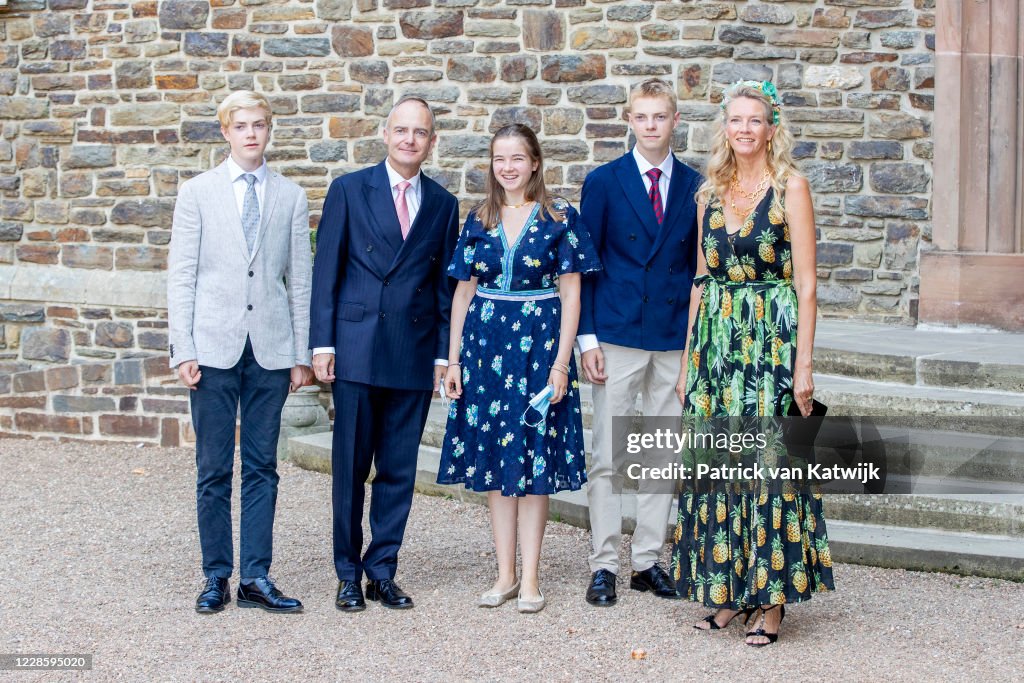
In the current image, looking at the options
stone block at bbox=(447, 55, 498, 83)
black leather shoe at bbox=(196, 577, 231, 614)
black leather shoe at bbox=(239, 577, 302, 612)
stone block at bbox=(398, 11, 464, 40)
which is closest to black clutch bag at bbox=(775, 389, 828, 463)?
black leather shoe at bbox=(239, 577, 302, 612)

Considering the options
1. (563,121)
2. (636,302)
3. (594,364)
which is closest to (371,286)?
(594,364)

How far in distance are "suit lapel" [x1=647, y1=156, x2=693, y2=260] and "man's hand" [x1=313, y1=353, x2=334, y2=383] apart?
4.09 ft

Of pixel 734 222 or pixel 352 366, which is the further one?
pixel 352 366

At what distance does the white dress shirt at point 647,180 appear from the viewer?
15.6 feet

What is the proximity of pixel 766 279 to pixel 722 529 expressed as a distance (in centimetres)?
85

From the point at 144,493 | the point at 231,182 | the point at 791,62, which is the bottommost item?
the point at 144,493

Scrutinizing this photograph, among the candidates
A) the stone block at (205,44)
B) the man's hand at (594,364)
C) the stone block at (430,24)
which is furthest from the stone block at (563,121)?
the man's hand at (594,364)

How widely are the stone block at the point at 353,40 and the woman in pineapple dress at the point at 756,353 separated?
501cm

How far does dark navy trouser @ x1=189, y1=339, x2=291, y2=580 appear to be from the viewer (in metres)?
4.56

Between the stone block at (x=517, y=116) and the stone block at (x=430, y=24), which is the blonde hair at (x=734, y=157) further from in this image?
the stone block at (x=430, y=24)

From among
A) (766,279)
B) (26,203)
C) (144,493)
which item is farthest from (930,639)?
(26,203)

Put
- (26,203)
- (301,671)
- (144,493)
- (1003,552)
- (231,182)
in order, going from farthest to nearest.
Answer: (26,203)
(144,493)
(1003,552)
(231,182)
(301,671)

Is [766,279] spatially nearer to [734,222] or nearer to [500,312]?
[734,222]

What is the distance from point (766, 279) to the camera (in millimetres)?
4242
